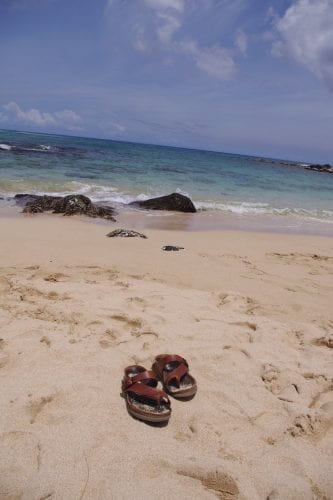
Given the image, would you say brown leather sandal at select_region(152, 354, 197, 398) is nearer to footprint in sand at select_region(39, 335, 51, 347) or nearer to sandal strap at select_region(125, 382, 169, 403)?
sandal strap at select_region(125, 382, 169, 403)

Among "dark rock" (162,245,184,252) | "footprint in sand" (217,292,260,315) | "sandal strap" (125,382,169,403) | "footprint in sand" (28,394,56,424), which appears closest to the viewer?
"footprint in sand" (28,394,56,424)

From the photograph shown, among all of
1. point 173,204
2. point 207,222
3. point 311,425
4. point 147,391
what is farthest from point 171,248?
point 173,204

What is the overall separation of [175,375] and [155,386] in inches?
7.2

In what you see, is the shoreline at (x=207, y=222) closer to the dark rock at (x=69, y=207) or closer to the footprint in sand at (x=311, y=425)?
the dark rock at (x=69, y=207)

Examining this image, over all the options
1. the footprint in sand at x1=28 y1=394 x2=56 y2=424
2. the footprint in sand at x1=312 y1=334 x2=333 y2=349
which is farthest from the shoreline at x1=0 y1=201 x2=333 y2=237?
the footprint in sand at x1=28 y1=394 x2=56 y2=424

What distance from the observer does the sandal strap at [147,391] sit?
2.56 m

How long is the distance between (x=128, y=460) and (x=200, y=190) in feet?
52.2

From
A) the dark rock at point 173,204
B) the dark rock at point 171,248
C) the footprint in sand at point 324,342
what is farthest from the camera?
the dark rock at point 173,204

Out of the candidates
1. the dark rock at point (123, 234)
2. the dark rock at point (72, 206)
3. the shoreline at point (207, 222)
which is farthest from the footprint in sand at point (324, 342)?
the dark rock at point (72, 206)

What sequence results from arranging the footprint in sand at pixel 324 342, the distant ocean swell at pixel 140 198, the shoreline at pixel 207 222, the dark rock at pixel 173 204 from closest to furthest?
the footprint in sand at pixel 324 342 < the shoreline at pixel 207 222 < the dark rock at pixel 173 204 < the distant ocean swell at pixel 140 198

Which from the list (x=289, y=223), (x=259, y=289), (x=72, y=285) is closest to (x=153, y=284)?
(x=72, y=285)

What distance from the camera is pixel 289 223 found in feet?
37.7

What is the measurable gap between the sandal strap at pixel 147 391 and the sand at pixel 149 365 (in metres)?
0.12

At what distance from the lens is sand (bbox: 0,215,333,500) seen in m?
2.04
